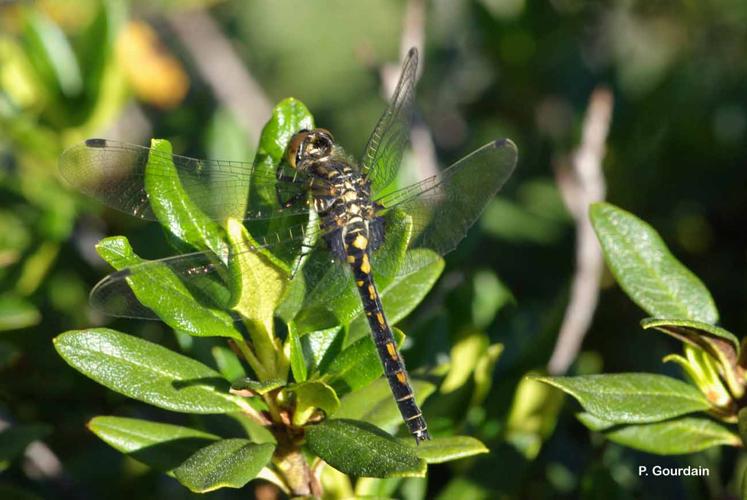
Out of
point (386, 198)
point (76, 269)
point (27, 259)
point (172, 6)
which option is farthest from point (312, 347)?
point (172, 6)

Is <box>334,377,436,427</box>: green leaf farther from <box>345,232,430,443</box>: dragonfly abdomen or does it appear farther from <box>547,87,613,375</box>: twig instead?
<box>547,87,613,375</box>: twig

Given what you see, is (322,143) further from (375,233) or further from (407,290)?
(407,290)

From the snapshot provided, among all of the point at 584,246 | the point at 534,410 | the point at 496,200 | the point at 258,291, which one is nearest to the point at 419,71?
the point at 496,200

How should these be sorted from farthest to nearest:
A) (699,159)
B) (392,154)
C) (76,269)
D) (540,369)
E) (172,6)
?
1. (172,6)
2. (699,159)
3. (76,269)
4. (392,154)
5. (540,369)


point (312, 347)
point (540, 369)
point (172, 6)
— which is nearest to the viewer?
point (312, 347)

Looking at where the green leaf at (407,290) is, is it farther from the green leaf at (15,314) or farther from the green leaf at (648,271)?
the green leaf at (15,314)

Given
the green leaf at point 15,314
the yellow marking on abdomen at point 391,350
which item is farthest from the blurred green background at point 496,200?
the yellow marking on abdomen at point 391,350

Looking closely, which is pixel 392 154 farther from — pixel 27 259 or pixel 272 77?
pixel 272 77
